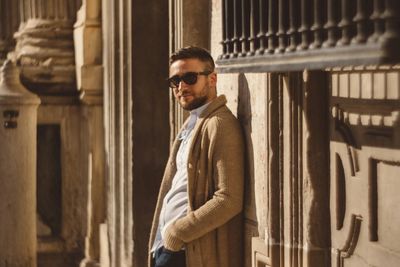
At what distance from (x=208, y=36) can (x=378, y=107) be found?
114 inches

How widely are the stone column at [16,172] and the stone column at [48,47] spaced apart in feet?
4.57

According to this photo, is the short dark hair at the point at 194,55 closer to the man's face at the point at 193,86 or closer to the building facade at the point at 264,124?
the man's face at the point at 193,86

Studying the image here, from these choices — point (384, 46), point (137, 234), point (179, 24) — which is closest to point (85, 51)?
point (137, 234)

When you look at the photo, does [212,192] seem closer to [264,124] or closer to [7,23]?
[264,124]

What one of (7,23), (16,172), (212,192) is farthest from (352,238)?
(7,23)

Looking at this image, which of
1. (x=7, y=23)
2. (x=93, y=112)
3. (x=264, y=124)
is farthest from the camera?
(x=7, y=23)

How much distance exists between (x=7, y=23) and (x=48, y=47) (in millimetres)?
1134

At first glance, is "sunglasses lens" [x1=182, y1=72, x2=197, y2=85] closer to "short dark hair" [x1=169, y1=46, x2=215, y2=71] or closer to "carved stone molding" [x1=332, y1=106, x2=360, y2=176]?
"short dark hair" [x1=169, y1=46, x2=215, y2=71]

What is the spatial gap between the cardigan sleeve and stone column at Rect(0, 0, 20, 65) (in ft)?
22.9

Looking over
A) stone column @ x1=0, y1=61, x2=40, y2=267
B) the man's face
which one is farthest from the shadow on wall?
stone column @ x1=0, y1=61, x2=40, y2=267

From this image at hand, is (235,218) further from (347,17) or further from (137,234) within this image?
(137,234)

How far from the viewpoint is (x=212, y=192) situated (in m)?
6.21

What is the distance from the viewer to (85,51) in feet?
37.4

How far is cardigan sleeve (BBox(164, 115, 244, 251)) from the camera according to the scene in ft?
19.9
